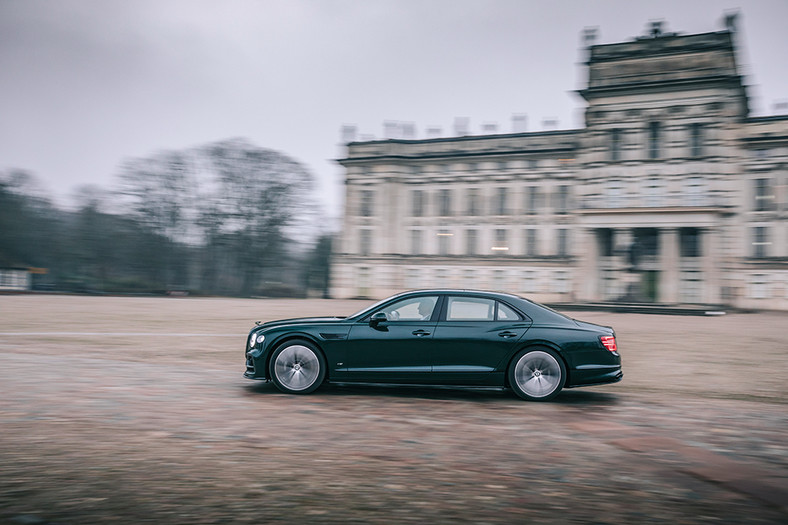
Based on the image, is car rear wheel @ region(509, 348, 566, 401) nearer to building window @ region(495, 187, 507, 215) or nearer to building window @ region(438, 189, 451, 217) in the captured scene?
building window @ region(495, 187, 507, 215)

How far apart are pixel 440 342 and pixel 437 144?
196ft

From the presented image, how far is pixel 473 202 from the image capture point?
64.9 meters

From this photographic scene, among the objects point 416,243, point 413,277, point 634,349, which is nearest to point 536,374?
point 634,349

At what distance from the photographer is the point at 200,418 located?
22.6 feet

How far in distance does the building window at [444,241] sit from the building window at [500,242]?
4858 millimetres

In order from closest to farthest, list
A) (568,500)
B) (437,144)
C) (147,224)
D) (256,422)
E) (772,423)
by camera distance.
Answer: (568,500) < (256,422) < (772,423) < (147,224) < (437,144)

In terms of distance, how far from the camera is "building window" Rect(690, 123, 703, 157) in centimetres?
Answer: 5225

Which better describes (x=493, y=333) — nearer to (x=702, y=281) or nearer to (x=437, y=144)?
(x=702, y=281)

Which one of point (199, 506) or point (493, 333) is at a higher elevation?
point (493, 333)

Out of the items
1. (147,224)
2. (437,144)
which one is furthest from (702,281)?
(147,224)

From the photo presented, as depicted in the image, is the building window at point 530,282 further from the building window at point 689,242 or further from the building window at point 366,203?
the building window at point 366,203

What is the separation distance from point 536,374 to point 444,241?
5775cm

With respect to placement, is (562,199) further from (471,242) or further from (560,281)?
(471,242)

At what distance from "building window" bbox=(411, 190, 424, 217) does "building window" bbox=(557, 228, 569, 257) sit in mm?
14508
